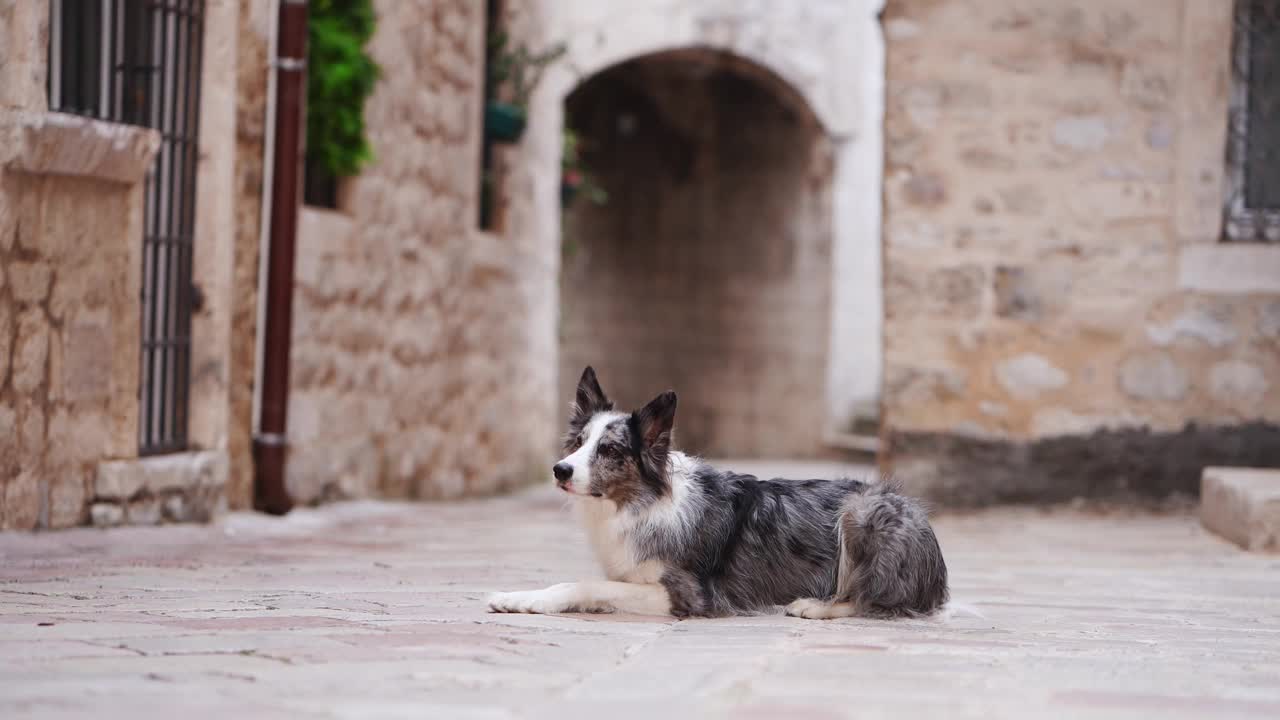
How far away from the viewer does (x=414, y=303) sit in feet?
31.7

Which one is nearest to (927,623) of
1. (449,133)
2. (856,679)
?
(856,679)

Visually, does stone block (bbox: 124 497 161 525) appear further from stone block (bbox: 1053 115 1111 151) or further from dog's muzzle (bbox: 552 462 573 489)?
stone block (bbox: 1053 115 1111 151)

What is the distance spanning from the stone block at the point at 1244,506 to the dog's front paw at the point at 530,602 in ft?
11.8

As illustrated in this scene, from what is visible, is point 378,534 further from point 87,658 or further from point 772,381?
point 772,381

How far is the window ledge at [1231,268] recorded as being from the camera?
325 inches

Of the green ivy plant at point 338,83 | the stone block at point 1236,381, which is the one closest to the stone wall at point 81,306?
the green ivy plant at point 338,83

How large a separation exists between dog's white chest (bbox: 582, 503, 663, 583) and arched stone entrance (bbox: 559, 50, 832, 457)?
41.7ft

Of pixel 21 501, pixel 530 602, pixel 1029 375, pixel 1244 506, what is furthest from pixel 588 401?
pixel 1029 375

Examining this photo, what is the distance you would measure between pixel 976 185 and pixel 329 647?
5.58 metres

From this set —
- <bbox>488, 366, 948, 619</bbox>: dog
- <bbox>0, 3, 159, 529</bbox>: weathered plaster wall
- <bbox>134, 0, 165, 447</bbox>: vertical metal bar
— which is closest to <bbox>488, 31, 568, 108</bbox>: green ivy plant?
<bbox>134, 0, 165, 447</bbox>: vertical metal bar

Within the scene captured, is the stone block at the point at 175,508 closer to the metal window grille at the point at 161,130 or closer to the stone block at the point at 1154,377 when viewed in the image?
the metal window grille at the point at 161,130

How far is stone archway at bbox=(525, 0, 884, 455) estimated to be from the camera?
15.4 metres

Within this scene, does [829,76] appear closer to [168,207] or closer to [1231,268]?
[1231,268]

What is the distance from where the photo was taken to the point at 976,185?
8.49 metres
